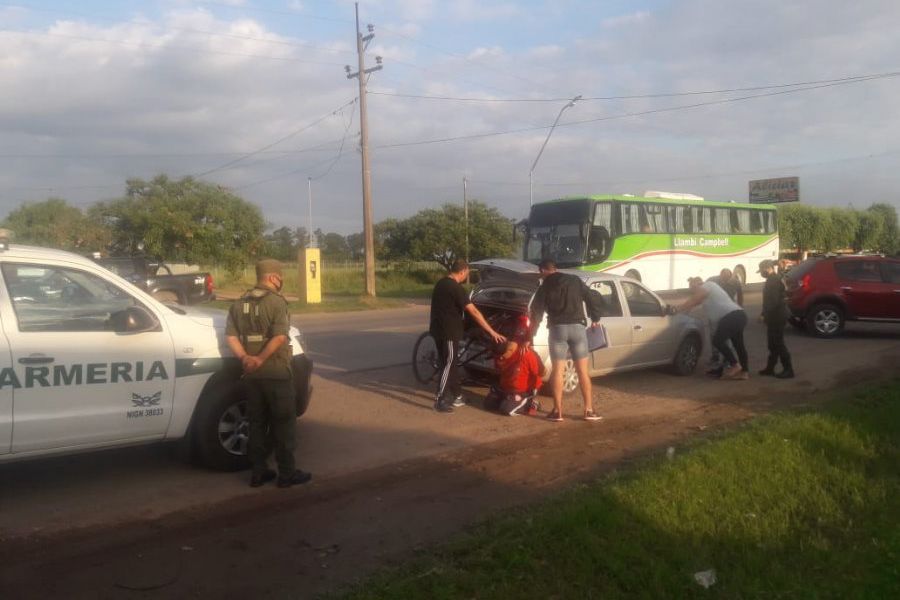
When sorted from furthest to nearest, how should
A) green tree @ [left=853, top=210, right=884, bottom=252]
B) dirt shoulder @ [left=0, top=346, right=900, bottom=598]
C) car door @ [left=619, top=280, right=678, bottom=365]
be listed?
green tree @ [left=853, top=210, right=884, bottom=252] → car door @ [left=619, top=280, right=678, bottom=365] → dirt shoulder @ [left=0, top=346, right=900, bottom=598]

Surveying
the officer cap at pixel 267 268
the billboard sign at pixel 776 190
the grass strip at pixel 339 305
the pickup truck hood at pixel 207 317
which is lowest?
the grass strip at pixel 339 305

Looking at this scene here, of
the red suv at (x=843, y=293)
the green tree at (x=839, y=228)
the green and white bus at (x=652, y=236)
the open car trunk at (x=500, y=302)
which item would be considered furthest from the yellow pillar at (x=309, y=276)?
the green tree at (x=839, y=228)

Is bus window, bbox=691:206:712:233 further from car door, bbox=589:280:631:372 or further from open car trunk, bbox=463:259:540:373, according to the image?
open car trunk, bbox=463:259:540:373

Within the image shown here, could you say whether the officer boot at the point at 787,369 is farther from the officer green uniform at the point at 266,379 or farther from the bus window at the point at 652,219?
the bus window at the point at 652,219

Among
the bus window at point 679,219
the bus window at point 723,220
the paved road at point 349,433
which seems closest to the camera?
the paved road at point 349,433

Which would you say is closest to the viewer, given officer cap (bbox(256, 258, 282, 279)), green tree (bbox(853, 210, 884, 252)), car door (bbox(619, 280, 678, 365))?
officer cap (bbox(256, 258, 282, 279))

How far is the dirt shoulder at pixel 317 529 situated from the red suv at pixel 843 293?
9.20m

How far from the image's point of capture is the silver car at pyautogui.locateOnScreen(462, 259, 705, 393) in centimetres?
942

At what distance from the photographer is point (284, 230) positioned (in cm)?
6544

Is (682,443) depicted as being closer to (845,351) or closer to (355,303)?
(845,351)

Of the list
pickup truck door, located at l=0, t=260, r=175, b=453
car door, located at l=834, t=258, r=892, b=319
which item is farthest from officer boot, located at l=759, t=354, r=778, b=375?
pickup truck door, located at l=0, t=260, r=175, b=453

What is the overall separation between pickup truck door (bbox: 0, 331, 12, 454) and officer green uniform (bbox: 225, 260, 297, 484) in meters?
1.51

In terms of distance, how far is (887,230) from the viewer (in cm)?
7238

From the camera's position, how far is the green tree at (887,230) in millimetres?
70312
